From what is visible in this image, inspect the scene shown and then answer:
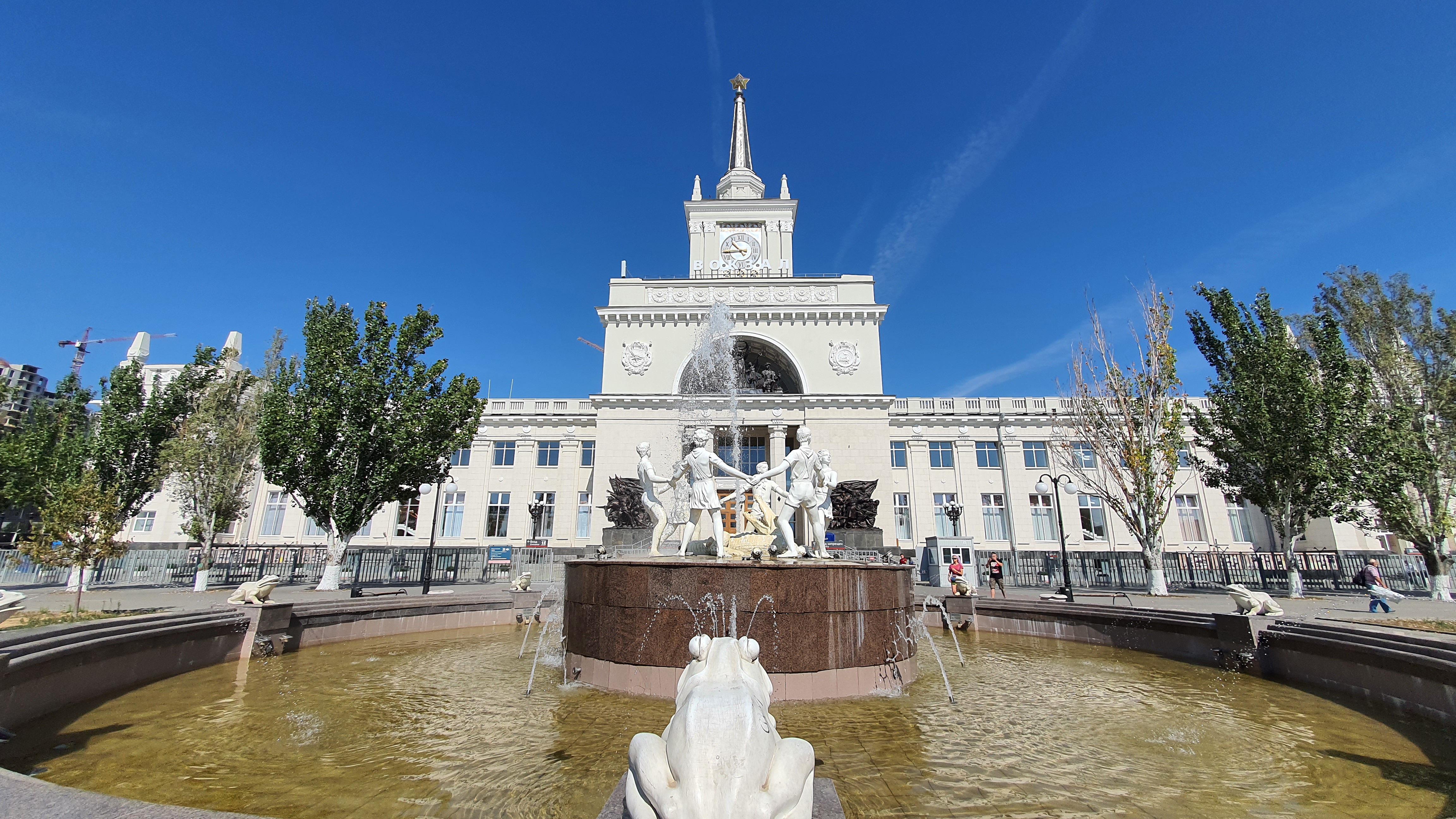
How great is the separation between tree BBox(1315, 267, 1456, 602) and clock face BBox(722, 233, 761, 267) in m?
28.9

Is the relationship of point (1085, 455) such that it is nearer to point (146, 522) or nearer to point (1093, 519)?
point (1093, 519)

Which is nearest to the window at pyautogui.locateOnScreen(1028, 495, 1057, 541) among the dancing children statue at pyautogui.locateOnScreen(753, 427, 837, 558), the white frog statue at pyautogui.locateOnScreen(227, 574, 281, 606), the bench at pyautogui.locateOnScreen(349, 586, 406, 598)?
the dancing children statue at pyautogui.locateOnScreen(753, 427, 837, 558)

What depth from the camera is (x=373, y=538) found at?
35812 millimetres

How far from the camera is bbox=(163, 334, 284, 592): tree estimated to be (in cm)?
2414

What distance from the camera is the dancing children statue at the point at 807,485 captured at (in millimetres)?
10023

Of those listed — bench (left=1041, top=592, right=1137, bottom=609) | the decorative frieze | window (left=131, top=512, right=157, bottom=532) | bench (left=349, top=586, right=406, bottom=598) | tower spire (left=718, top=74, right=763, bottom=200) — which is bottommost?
bench (left=1041, top=592, right=1137, bottom=609)

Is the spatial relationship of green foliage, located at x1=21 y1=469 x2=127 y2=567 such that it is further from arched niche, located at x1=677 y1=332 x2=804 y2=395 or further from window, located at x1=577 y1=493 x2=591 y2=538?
arched niche, located at x1=677 y1=332 x2=804 y2=395

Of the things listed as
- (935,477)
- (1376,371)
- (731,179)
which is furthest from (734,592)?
(731,179)

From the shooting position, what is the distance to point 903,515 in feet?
117

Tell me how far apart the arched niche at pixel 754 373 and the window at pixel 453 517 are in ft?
51.5

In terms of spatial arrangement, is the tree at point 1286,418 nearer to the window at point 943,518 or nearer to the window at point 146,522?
the window at point 943,518

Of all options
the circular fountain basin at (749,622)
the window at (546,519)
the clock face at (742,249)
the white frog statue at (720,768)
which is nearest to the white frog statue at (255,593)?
the circular fountain basin at (749,622)

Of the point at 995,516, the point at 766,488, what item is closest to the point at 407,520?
the point at 766,488

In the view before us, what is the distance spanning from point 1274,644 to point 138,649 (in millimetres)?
15782
